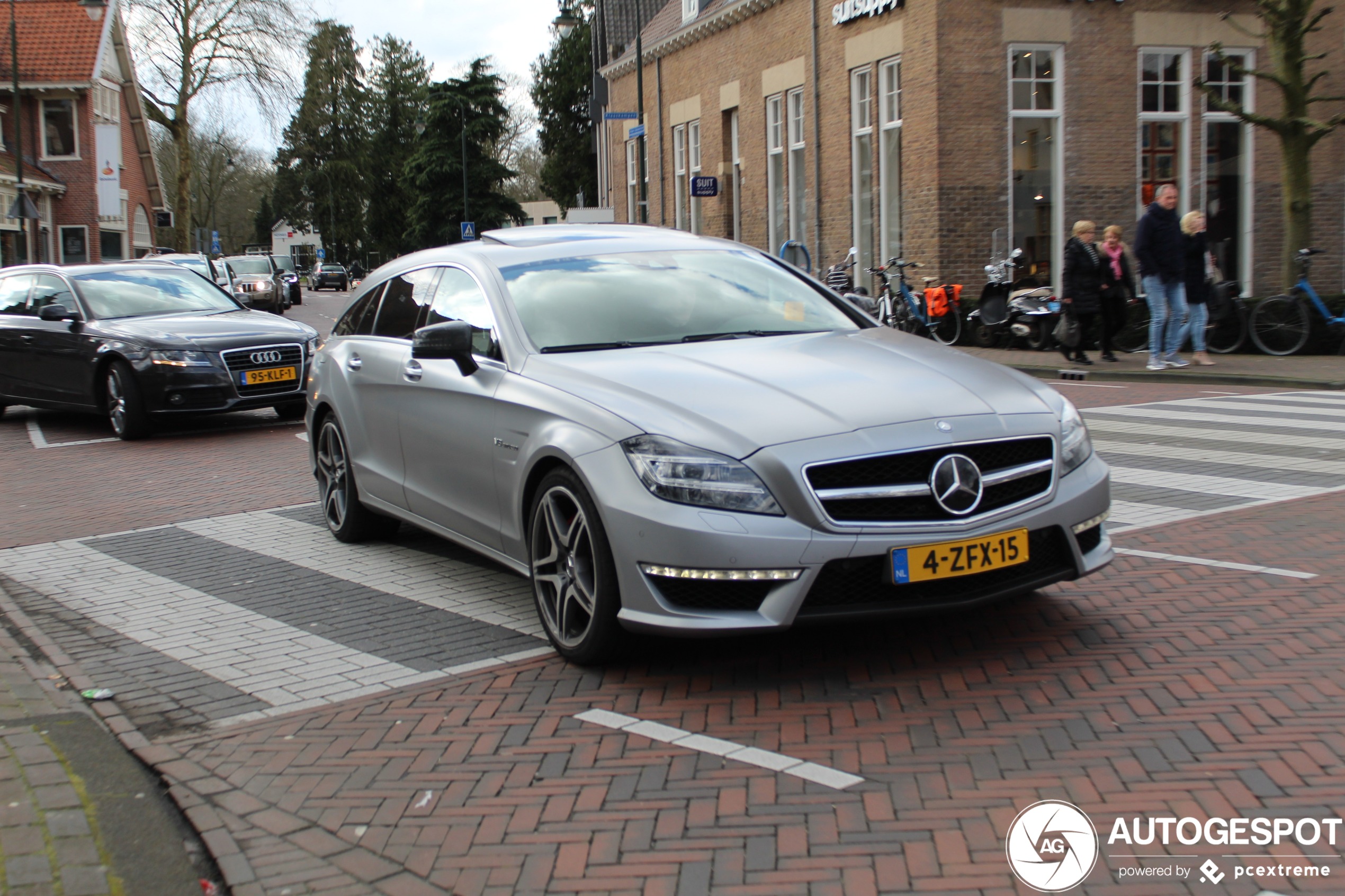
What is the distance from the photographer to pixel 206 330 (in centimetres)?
1256

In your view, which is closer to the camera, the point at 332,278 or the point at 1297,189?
the point at 1297,189

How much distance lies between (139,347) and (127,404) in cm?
55

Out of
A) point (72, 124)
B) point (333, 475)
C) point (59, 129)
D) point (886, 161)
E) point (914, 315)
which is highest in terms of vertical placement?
point (72, 124)

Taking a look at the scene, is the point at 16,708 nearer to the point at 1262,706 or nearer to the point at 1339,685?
the point at 1262,706

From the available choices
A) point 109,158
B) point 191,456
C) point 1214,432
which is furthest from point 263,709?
point 109,158

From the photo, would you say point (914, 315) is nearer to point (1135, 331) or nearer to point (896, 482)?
point (1135, 331)

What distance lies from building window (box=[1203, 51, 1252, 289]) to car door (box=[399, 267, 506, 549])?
747 inches

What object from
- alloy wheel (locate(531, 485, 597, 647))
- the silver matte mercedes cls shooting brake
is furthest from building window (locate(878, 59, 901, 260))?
alloy wheel (locate(531, 485, 597, 647))

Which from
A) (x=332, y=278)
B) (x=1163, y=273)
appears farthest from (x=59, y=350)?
(x=332, y=278)

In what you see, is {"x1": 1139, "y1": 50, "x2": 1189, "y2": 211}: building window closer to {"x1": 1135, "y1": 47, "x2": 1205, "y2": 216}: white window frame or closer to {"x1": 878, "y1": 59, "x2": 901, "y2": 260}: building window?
{"x1": 1135, "y1": 47, "x2": 1205, "y2": 216}: white window frame

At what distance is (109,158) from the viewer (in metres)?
45.7

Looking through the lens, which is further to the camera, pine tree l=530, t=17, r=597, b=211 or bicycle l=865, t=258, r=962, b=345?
pine tree l=530, t=17, r=597, b=211

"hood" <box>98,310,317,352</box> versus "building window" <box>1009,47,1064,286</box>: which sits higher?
"building window" <box>1009,47,1064,286</box>

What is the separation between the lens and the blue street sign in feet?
87.3
